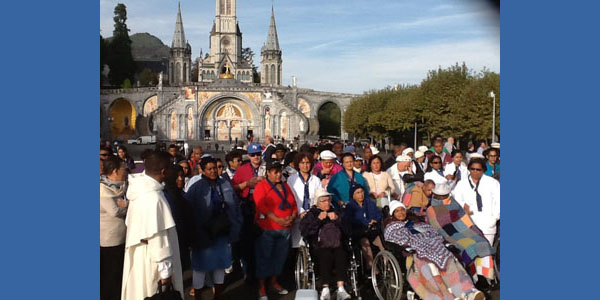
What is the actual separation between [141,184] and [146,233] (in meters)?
0.40

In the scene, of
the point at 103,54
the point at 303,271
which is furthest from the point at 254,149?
the point at 103,54

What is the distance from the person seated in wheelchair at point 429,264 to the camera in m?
5.57

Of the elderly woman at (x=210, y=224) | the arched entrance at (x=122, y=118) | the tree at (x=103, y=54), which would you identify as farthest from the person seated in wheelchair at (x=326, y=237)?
the tree at (x=103, y=54)

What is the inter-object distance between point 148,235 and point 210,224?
98cm

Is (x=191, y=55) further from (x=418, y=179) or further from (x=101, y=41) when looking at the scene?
(x=418, y=179)

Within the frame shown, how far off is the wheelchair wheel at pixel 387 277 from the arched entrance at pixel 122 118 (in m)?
2.88

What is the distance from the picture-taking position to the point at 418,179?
759 centimetres

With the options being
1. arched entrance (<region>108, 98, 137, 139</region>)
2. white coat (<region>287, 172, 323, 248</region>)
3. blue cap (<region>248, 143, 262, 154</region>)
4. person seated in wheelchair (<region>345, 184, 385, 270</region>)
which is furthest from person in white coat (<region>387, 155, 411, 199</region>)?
arched entrance (<region>108, 98, 137, 139</region>)

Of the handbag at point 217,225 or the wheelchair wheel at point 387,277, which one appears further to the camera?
the wheelchair wheel at point 387,277

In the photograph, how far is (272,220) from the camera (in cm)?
602

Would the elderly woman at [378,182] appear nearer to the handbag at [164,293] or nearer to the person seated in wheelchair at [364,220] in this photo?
the person seated in wheelchair at [364,220]

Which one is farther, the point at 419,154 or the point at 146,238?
the point at 419,154

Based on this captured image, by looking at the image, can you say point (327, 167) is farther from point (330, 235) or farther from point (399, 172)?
point (399, 172)

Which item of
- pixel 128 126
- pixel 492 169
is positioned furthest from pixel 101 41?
pixel 492 169
